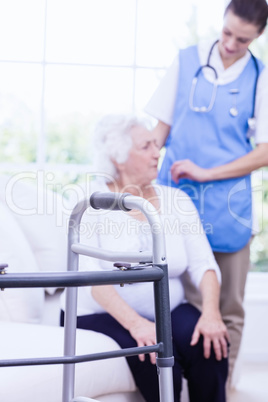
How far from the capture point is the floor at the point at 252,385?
2.59 meters

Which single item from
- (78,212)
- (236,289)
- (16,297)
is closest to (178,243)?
(236,289)

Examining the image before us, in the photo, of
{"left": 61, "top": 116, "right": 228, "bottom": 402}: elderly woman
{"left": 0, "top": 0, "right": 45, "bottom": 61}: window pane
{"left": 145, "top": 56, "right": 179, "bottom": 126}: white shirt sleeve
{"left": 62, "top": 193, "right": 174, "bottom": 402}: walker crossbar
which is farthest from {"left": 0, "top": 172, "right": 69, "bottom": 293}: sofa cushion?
{"left": 0, "top": 0, "right": 45, "bottom": 61}: window pane

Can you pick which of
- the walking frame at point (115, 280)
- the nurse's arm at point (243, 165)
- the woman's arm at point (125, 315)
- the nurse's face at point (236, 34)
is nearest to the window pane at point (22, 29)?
the nurse's face at point (236, 34)

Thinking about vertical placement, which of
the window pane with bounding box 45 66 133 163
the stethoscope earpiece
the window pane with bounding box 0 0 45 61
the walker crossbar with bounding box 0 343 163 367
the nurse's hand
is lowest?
the walker crossbar with bounding box 0 343 163 367

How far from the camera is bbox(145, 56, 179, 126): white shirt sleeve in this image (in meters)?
2.50

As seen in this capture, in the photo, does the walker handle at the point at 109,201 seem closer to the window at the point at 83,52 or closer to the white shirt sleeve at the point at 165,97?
the white shirt sleeve at the point at 165,97

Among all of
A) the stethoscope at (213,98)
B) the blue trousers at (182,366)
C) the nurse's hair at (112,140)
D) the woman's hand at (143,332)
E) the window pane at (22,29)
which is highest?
the window pane at (22,29)

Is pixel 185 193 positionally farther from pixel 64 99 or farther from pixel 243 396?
pixel 64 99

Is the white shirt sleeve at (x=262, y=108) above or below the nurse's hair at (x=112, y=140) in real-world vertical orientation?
above

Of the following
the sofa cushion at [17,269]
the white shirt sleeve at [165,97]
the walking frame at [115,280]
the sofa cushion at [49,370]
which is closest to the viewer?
the walking frame at [115,280]

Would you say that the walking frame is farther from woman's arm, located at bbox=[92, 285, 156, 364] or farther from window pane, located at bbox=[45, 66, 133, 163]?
window pane, located at bbox=[45, 66, 133, 163]

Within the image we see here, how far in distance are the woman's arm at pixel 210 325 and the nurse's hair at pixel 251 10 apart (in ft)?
3.07

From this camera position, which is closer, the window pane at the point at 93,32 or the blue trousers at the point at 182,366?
the blue trousers at the point at 182,366

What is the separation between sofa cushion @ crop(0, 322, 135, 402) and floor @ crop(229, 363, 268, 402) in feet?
2.83
